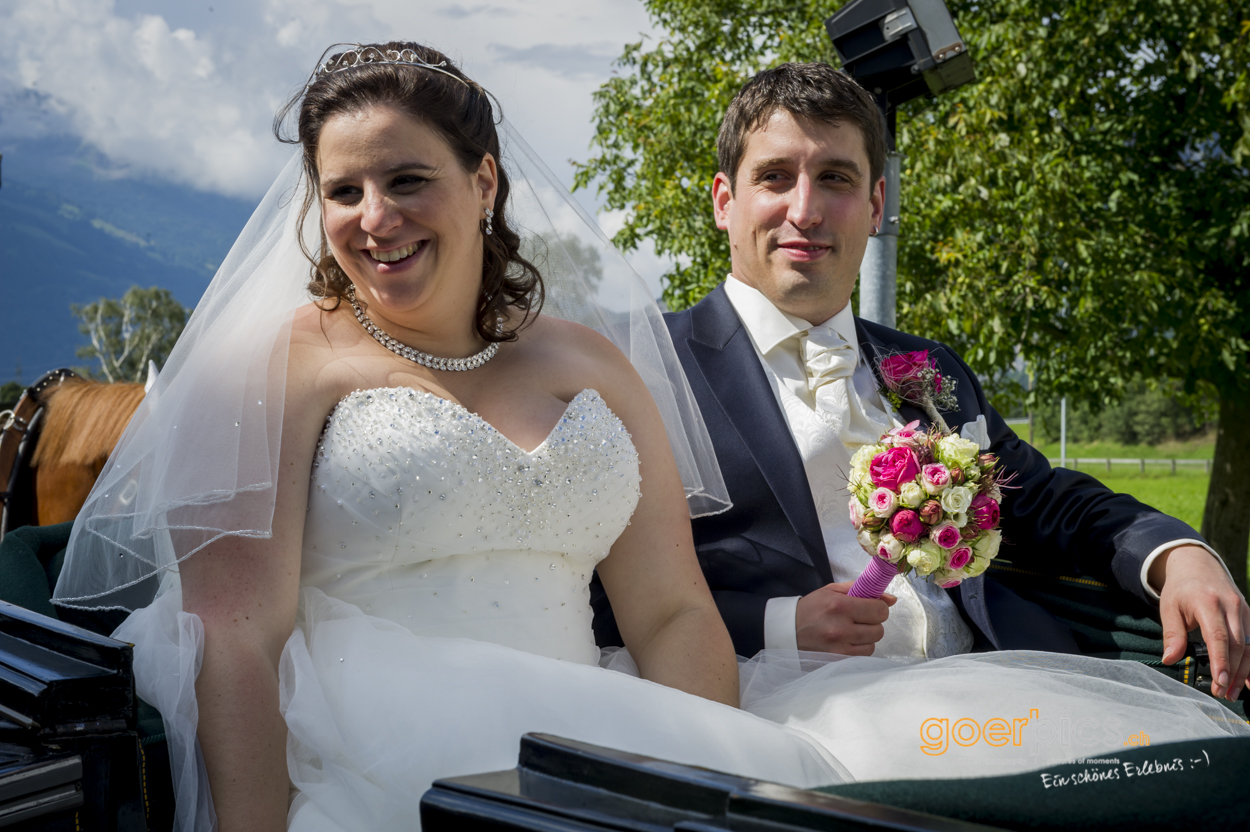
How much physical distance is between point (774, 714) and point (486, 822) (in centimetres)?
131

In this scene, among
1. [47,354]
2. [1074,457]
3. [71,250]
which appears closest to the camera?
[1074,457]

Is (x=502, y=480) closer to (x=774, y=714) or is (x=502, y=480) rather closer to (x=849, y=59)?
(x=774, y=714)

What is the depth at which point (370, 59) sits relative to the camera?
6.78ft

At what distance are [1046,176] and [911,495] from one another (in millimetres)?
5388

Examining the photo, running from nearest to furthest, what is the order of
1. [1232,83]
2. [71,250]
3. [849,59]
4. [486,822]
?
1. [486,822]
2. [849,59]
3. [1232,83]
4. [71,250]

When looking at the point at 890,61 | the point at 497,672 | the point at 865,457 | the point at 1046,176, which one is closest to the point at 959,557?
the point at 865,457

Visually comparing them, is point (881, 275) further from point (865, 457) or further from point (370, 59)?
point (370, 59)

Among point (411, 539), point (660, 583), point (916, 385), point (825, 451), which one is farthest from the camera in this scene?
point (916, 385)

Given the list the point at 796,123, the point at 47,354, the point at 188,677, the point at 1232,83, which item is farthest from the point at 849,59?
the point at 47,354

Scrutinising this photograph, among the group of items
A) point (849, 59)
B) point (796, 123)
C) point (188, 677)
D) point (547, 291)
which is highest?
point (849, 59)

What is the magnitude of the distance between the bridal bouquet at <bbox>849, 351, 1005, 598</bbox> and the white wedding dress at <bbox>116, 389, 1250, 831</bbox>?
23 cm

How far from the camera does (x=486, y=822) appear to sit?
2.75 feet

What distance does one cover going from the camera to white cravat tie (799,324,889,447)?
2.76 m

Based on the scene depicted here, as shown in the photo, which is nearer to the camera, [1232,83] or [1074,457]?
[1232,83]
